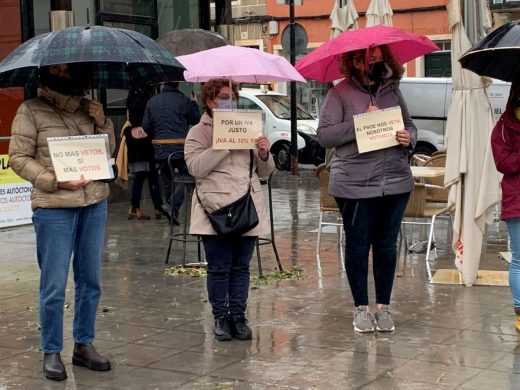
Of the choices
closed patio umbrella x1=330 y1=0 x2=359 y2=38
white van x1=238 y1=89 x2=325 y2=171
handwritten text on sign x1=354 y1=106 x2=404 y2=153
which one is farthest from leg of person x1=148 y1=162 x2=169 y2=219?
white van x1=238 y1=89 x2=325 y2=171

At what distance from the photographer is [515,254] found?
6520mm

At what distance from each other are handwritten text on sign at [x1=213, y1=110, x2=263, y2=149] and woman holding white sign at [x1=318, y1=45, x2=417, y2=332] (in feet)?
1.65

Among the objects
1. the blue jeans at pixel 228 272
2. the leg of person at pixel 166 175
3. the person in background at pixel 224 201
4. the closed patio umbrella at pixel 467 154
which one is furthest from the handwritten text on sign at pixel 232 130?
the leg of person at pixel 166 175

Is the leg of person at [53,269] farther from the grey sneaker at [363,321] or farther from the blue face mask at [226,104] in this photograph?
the grey sneaker at [363,321]

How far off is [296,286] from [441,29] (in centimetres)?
2394

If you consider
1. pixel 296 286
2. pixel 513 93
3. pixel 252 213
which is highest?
pixel 513 93

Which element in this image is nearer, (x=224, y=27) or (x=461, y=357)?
(x=461, y=357)

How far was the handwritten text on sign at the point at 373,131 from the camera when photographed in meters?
6.35

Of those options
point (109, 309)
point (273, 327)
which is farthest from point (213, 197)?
point (109, 309)

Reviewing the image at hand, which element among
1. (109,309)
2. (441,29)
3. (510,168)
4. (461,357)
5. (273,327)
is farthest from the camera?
(441,29)

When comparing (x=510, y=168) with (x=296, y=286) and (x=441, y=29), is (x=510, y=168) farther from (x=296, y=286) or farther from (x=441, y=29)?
(x=441, y=29)

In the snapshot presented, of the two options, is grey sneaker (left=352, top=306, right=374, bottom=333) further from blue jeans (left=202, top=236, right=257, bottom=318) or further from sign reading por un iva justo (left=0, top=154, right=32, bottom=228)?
sign reading por un iva justo (left=0, top=154, right=32, bottom=228)

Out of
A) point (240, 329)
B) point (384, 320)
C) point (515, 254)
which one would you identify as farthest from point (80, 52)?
point (515, 254)

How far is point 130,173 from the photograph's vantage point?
530 inches
